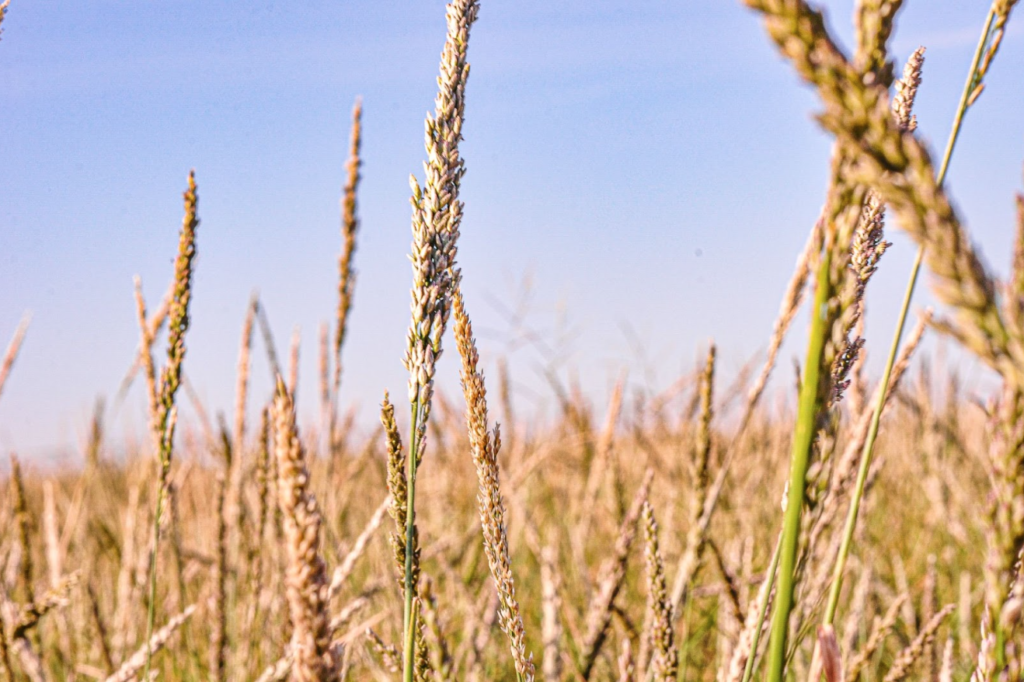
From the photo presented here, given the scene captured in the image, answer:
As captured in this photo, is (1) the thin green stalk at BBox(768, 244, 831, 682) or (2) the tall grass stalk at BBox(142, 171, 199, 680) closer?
(1) the thin green stalk at BBox(768, 244, 831, 682)

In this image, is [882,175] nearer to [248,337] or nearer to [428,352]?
[428,352]

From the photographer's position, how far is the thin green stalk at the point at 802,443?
60 centimetres

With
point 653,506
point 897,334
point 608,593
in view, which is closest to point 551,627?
point 653,506

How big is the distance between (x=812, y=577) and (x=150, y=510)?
8.13 ft

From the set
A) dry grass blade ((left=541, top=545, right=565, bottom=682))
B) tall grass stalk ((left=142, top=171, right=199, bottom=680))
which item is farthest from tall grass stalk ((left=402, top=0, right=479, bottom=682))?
dry grass blade ((left=541, top=545, right=565, bottom=682))

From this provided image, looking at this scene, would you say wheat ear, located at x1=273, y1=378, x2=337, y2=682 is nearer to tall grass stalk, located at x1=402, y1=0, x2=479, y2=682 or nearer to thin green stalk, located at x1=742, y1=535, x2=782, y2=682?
tall grass stalk, located at x1=402, y1=0, x2=479, y2=682

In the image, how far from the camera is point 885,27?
600 mm

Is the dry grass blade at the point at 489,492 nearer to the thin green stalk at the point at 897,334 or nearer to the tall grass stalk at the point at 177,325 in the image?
the thin green stalk at the point at 897,334

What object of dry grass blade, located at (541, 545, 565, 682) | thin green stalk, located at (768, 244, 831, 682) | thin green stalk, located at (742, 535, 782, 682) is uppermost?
thin green stalk, located at (768, 244, 831, 682)

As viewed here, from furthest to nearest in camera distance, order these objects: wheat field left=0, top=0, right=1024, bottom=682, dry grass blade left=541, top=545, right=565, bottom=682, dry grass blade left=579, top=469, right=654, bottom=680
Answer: dry grass blade left=541, top=545, right=565, bottom=682 < dry grass blade left=579, top=469, right=654, bottom=680 < wheat field left=0, top=0, right=1024, bottom=682

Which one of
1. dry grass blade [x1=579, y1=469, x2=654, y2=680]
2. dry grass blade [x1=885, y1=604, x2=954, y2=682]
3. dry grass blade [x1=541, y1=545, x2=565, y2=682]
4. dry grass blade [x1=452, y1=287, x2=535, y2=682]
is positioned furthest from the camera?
dry grass blade [x1=541, y1=545, x2=565, y2=682]

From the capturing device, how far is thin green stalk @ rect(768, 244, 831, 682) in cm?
60

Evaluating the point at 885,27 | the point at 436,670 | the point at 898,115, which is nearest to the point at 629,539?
the point at 436,670

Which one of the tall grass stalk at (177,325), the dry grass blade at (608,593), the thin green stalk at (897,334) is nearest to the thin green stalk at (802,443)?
the thin green stalk at (897,334)
